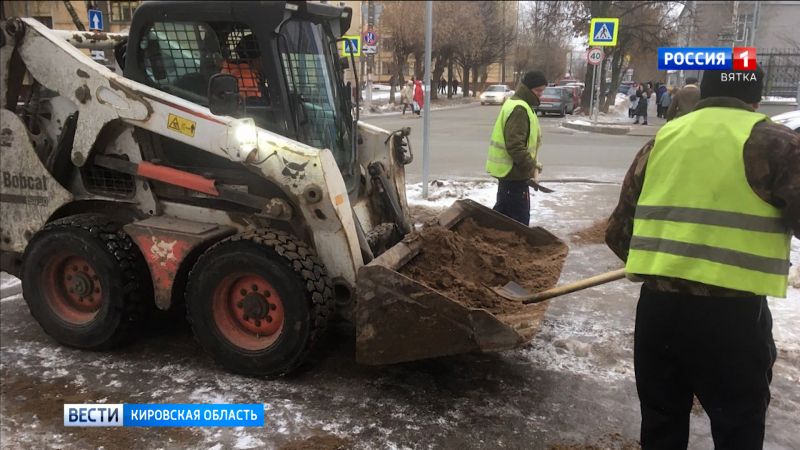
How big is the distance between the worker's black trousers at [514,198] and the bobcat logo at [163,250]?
3023 mm

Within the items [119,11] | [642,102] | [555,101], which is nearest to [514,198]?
[642,102]

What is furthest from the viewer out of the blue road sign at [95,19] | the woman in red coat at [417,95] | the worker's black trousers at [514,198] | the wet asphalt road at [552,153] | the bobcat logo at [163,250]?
the woman in red coat at [417,95]

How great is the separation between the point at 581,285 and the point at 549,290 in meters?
0.61

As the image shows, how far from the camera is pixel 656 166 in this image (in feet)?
8.13

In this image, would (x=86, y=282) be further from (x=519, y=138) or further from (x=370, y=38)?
(x=370, y=38)

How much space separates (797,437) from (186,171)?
378cm

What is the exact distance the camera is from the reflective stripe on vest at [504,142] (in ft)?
18.3

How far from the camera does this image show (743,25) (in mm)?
17688

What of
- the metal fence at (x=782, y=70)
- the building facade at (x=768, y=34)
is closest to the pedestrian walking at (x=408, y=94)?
the building facade at (x=768, y=34)

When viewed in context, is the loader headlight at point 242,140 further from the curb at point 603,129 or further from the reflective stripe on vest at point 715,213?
the curb at point 603,129

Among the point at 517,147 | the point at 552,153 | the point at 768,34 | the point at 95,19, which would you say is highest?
the point at 768,34

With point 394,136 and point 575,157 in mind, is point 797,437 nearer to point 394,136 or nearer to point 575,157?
point 394,136

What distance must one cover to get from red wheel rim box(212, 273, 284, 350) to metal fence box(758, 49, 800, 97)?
58.7 ft

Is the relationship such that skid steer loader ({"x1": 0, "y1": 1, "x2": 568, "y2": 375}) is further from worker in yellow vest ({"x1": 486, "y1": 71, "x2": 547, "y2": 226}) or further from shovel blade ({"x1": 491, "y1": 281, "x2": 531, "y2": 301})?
worker in yellow vest ({"x1": 486, "y1": 71, "x2": 547, "y2": 226})
